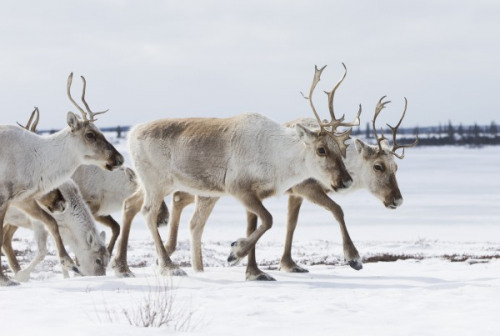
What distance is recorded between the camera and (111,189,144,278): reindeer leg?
980 cm

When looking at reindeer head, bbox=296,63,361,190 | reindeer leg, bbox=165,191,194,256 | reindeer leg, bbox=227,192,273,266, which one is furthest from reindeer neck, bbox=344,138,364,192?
reindeer leg, bbox=165,191,194,256

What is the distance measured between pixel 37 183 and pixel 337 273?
12.7 feet

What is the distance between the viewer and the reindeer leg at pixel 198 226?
10422 mm

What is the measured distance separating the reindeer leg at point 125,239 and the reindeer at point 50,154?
3.30ft

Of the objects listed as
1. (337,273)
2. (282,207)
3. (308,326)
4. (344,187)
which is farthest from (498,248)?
(282,207)

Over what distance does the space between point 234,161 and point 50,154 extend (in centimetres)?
206

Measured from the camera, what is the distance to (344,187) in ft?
29.5

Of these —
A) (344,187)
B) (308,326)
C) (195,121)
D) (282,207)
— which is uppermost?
(195,121)

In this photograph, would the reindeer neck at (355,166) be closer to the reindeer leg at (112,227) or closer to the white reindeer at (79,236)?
the white reindeer at (79,236)

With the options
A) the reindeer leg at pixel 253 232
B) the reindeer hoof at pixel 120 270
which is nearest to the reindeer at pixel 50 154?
the reindeer hoof at pixel 120 270

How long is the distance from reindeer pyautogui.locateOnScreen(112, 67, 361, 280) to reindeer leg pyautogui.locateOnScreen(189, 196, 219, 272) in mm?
888

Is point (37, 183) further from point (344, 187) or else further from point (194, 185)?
point (344, 187)

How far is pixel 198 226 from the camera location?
10.6 meters

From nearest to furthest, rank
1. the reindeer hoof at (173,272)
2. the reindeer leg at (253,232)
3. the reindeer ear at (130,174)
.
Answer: the reindeer leg at (253,232), the reindeer hoof at (173,272), the reindeer ear at (130,174)
